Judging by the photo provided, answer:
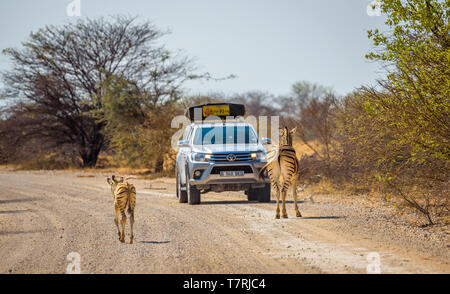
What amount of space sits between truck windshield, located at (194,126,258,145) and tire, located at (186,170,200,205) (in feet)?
3.83

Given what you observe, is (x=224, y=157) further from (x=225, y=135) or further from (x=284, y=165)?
(x=284, y=165)

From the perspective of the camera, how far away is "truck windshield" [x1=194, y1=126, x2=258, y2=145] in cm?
1520

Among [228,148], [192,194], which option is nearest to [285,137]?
[228,148]

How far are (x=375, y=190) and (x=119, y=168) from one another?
78.8 feet

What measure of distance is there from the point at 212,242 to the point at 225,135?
6396mm

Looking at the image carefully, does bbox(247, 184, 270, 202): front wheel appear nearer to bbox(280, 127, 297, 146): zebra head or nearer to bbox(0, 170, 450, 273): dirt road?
bbox(0, 170, 450, 273): dirt road

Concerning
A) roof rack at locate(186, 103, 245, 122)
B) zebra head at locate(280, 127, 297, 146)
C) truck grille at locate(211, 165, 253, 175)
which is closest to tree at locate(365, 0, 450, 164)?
zebra head at locate(280, 127, 297, 146)

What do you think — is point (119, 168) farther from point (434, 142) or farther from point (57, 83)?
point (434, 142)

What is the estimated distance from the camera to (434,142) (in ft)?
33.6

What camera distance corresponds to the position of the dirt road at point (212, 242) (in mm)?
7352

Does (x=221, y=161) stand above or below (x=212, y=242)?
above

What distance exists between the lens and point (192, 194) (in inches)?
583

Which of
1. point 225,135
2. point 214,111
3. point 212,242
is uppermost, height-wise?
point 214,111

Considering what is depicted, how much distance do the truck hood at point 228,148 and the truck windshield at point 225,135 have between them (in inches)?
14.5
